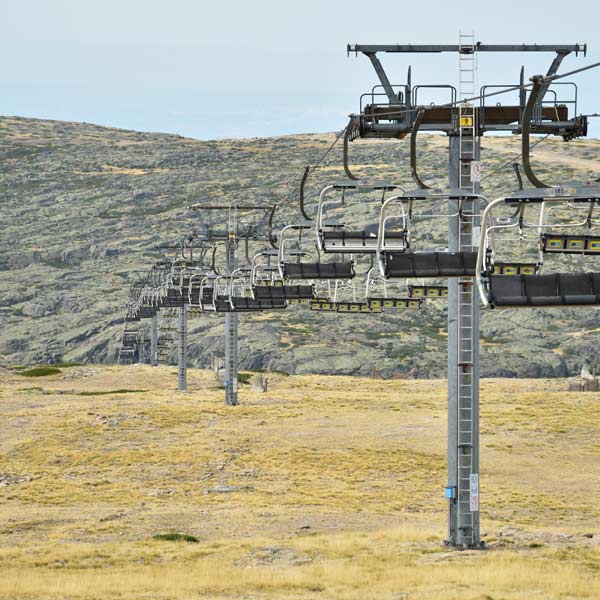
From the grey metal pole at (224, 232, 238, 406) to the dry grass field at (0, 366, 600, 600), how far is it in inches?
46.5

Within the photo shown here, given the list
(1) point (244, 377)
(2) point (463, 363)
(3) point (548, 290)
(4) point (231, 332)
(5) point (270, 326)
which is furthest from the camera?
(5) point (270, 326)

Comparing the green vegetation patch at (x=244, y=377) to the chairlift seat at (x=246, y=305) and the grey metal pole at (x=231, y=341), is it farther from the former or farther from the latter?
the chairlift seat at (x=246, y=305)

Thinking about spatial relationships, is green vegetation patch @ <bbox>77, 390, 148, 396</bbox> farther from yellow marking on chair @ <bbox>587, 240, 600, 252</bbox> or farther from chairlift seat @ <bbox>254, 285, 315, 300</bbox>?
yellow marking on chair @ <bbox>587, 240, 600, 252</bbox>

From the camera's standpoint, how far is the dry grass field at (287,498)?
947 inches

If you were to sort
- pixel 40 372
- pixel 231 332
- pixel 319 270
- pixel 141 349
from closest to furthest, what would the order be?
pixel 319 270
pixel 231 332
pixel 40 372
pixel 141 349

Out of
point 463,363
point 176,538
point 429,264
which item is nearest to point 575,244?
point 429,264

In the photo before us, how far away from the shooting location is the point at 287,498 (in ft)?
123

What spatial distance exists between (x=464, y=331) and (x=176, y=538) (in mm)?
9879

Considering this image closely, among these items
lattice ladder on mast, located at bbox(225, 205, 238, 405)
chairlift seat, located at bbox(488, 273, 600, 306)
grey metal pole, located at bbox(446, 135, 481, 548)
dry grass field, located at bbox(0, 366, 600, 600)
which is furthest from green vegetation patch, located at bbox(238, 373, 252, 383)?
chairlift seat, located at bbox(488, 273, 600, 306)

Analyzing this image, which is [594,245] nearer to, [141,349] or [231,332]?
[231,332]

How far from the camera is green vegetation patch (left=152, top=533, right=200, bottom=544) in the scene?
29.9m

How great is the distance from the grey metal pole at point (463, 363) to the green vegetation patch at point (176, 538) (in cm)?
735

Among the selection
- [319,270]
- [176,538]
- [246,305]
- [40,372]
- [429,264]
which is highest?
[429,264]

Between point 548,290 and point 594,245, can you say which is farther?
point 594,245
